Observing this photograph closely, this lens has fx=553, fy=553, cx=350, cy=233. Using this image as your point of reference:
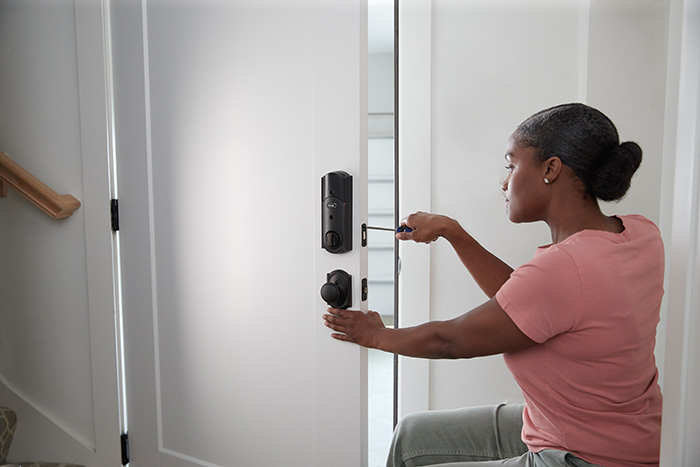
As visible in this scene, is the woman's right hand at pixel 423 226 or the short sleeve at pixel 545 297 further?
the woman's right hand at pixel 423 226

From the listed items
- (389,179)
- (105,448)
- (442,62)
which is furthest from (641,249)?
(389,179)

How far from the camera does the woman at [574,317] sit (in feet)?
3.43

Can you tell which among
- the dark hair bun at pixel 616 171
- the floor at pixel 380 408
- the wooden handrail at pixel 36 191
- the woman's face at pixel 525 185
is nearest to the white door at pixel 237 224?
the wooden handrail at pixel 36 191

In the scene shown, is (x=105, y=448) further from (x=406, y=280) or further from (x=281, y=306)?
(x=406, y=280)

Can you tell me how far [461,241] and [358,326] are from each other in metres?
0.37

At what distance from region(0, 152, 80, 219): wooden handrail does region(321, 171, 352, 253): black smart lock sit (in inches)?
34.4

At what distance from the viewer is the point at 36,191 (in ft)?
5.38

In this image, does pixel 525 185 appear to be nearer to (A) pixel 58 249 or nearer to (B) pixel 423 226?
(B) pixel 423 226

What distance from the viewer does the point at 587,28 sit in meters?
1.63

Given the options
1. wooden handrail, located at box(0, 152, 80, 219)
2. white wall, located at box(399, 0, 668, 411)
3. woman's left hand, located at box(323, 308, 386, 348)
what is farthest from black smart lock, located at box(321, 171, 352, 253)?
wooden handrail, located at box(0, 152, 80, 219)

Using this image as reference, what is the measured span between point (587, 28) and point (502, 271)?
0.78 meters

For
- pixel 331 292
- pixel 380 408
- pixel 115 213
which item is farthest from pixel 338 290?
pixel 380 408

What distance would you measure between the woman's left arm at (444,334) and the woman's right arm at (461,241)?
24 cm

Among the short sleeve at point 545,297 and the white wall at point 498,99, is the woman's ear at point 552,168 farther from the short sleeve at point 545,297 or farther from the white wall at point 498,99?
the white wall at point 498,99
